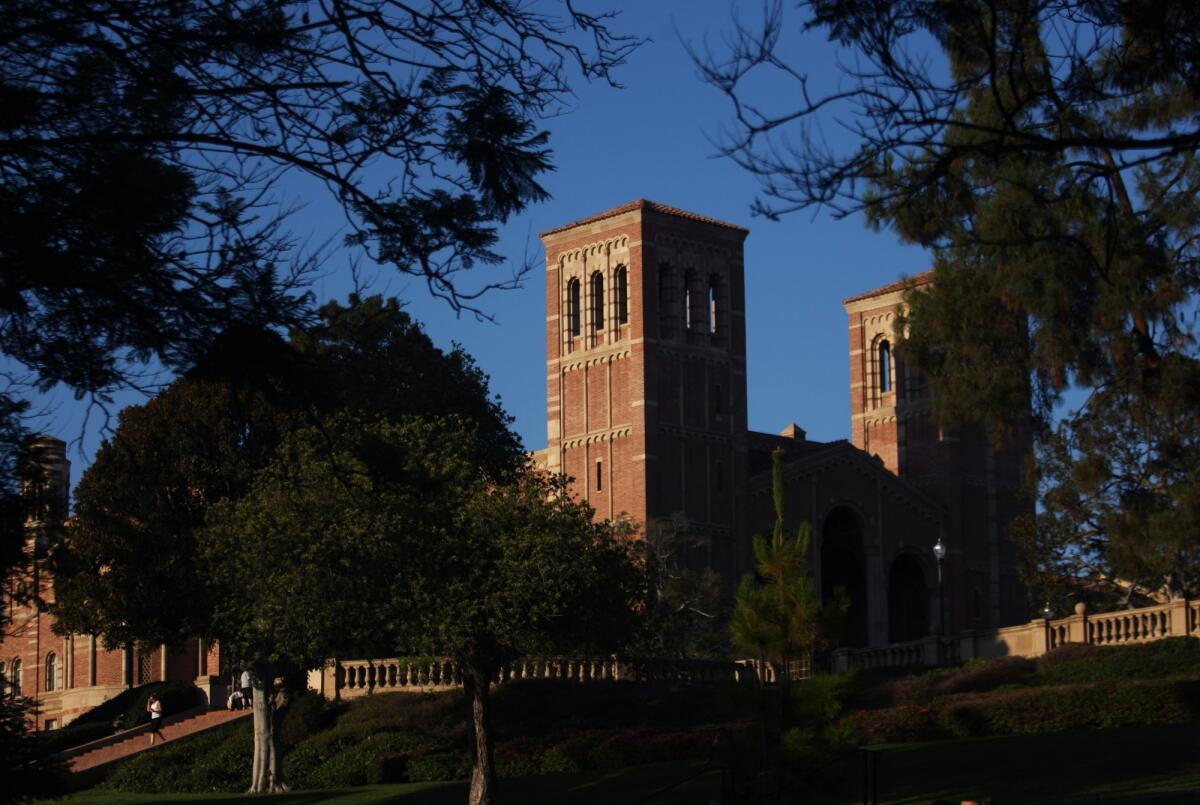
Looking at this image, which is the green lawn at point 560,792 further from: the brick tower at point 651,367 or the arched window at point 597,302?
the arched window at point 597,302

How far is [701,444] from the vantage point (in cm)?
7938

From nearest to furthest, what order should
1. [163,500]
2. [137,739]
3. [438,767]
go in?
[438,767], [163,500], [137,739]

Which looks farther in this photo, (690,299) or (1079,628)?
(690,299)

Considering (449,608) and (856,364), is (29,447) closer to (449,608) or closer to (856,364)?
(449,608)

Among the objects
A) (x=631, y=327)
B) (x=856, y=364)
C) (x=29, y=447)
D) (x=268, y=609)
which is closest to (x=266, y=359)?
(x=29, y=447)

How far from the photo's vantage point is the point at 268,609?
40.0 m

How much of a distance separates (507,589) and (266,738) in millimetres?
8107

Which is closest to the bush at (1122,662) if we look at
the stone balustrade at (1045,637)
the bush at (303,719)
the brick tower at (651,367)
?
the stone balustrade at (1045,637)

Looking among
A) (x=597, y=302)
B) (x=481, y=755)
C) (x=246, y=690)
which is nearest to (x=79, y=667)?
(x=246, y=690)

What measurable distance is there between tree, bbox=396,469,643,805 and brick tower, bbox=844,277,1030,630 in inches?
1811

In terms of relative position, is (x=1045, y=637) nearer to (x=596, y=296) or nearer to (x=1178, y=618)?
(x=1178, y=618)

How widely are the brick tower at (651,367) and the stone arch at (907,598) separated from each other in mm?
8901

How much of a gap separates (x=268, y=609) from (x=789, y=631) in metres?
15.3

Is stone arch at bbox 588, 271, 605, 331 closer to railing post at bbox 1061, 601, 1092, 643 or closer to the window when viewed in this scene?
the window
